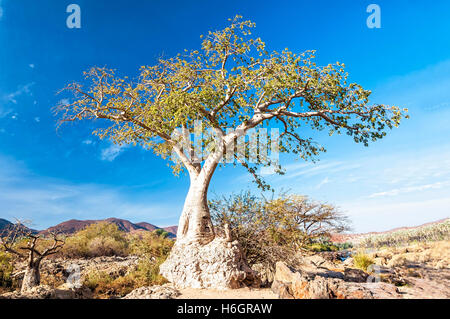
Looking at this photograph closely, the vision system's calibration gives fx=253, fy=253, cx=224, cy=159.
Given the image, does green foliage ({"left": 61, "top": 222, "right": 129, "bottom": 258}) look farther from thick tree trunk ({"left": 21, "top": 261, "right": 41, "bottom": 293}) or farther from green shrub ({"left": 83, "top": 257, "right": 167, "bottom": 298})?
thick tree trunk ({"left": 21, "top": 261, "right": 41, "bottom": 293})

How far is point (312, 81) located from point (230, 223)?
17.2 feet

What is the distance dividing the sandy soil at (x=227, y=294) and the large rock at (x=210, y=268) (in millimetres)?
193

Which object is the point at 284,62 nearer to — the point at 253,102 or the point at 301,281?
the point at 253,102

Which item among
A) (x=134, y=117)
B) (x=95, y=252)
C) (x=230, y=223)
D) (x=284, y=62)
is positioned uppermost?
(x=284, y=62)

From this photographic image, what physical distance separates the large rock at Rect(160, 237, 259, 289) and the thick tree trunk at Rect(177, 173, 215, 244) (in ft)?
1.21

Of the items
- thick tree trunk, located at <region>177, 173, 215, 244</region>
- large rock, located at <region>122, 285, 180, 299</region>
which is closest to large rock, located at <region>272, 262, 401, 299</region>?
large rock, located at <region>122, 285, 180, 299</region>

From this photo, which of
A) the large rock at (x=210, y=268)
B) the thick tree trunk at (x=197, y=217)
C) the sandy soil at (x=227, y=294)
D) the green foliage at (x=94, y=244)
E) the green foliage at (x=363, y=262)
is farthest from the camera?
the green foliage at (x=94, y=244)

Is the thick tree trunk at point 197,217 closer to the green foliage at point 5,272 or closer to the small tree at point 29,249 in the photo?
the small tree at point 29,249

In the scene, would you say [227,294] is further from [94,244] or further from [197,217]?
[94,244]

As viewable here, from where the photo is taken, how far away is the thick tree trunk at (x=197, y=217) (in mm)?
7508

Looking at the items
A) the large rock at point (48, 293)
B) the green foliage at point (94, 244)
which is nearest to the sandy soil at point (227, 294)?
the large rock at point (48, 293)

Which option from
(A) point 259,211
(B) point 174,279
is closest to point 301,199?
(A) point 259,211

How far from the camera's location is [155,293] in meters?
5.67

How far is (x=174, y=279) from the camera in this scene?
672 centimetres
